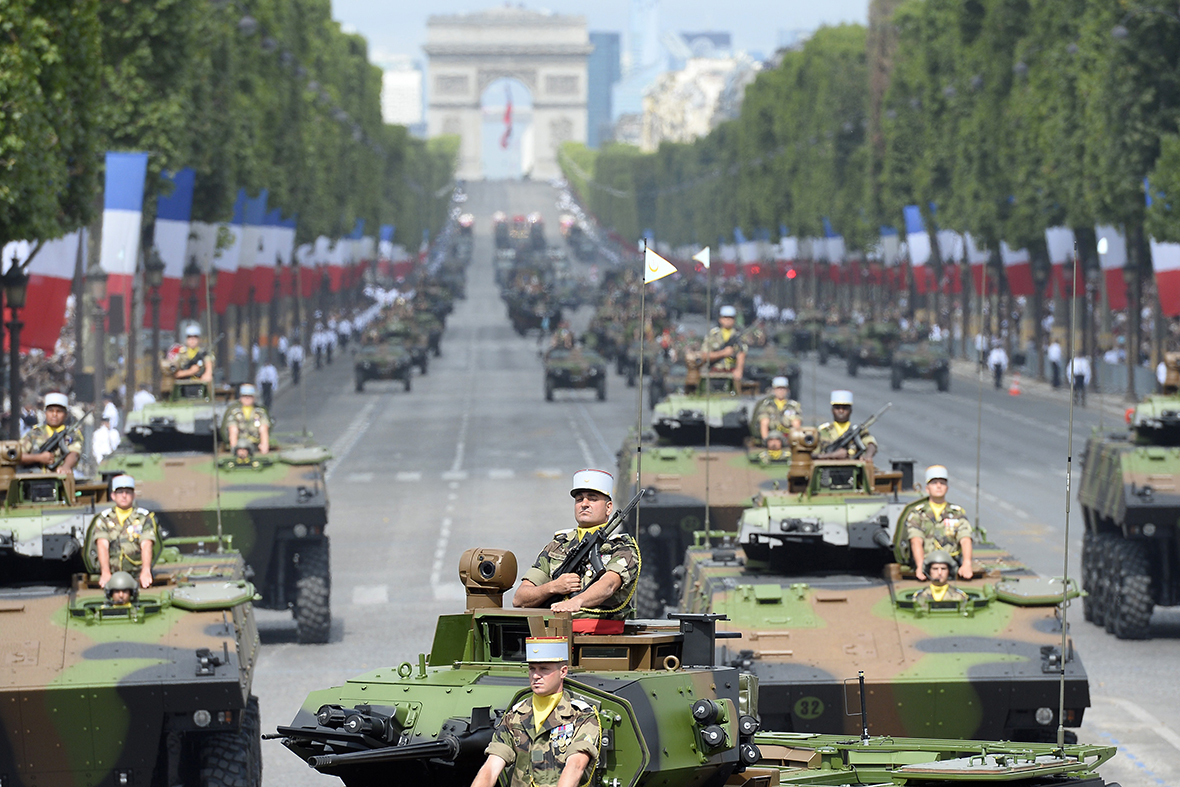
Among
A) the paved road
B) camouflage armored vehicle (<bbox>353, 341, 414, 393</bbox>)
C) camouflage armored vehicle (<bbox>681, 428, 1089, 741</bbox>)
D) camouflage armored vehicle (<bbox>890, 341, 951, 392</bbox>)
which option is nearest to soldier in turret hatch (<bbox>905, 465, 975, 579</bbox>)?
camouflage armored vehicle (<bbox>681, 428, 1089, 741</bbox>)

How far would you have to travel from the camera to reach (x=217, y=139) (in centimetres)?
5244

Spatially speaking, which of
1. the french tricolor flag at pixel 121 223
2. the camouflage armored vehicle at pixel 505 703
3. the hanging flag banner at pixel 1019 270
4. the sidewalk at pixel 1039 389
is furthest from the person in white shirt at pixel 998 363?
the camouflage armored vehicle at pixel 505 703

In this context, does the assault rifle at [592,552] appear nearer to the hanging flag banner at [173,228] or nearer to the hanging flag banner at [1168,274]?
the hanging flag banner at [173,228]

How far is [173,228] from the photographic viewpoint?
1784 inches

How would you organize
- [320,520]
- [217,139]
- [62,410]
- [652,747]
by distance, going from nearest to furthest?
[652,747] < [62,410] < [320,520] < [217,139]

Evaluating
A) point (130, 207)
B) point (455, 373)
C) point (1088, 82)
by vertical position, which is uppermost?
point (1088, 82)

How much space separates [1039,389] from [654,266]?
51.4m

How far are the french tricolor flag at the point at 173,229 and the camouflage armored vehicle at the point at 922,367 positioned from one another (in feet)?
77.0

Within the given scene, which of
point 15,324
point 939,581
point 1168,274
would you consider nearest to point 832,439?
point 939,581

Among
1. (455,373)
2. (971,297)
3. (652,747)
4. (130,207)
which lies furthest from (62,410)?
(971,297)

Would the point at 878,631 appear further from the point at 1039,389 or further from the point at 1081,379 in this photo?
the point at 1039,389

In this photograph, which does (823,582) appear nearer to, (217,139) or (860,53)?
(217,139)

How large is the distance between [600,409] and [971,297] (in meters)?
30.2

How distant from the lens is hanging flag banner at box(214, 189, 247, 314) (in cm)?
5350
